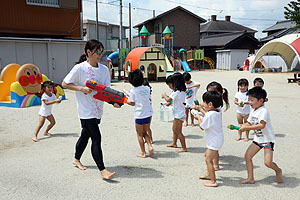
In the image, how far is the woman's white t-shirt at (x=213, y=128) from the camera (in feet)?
11.5

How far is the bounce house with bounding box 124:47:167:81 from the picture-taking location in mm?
18922

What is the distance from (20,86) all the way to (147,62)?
35.2 feet

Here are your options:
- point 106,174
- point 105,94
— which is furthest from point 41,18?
point 106,174

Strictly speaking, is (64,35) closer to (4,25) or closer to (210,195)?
(4,25)

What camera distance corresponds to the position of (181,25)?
39000mm

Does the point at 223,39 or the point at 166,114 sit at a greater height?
the point at 223,39

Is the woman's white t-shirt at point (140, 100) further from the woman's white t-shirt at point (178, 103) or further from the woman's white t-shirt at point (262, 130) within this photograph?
the woman's white t-shirt at point (262, 130)

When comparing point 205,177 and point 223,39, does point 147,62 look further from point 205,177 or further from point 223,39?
point 223,39

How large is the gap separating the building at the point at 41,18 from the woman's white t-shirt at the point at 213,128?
15.2 metres

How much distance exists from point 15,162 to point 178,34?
119 ft

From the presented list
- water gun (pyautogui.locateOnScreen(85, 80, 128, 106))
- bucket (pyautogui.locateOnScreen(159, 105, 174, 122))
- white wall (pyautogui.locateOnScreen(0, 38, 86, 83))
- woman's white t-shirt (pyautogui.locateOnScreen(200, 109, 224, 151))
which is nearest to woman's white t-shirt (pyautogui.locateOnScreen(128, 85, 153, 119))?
water gun (pyautogui.locateOnScreen(85, 80, 128, 106))

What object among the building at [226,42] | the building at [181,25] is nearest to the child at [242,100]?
the building at [226,42]

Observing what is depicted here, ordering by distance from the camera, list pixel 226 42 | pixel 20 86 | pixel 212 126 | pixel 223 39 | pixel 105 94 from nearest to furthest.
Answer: pixel 212 126 < pixel 105 94 < pixel 20 86 < pixel 226 42 < pixel 223 39

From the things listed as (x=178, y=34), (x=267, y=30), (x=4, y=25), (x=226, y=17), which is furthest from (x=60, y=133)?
(x=226, y=17)
